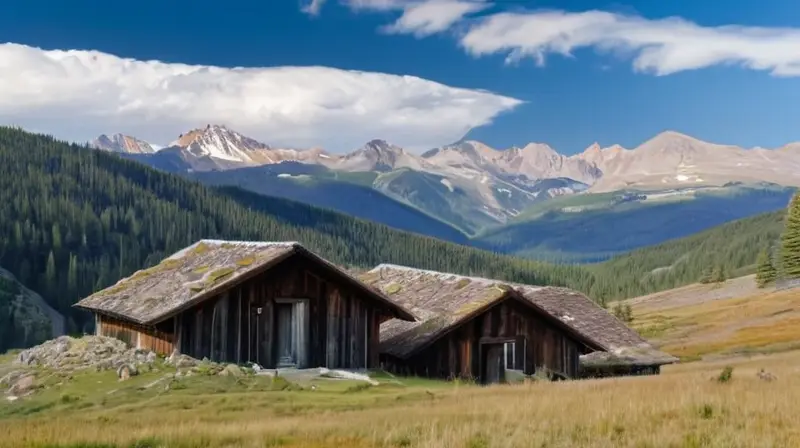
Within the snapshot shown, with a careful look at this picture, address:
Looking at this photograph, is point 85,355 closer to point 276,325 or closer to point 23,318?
point 276,325

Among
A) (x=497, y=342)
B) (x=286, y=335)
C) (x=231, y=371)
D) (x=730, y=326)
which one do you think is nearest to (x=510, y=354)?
(x=497, y=342)

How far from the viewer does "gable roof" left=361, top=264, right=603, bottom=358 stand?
3550cm

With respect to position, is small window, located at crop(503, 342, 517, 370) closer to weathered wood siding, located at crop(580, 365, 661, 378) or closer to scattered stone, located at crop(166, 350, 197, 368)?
weathered wood siding, located at crop(580, 365, 661, 378)

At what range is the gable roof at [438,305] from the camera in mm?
35500

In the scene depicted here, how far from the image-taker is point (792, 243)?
14538cm

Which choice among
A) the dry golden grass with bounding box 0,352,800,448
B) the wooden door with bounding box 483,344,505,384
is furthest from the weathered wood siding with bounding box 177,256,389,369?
the dry golden grass with bounding box 0,352,800,448

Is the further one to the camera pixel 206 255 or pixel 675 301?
pixel 675 301

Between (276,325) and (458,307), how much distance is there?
8.53 meters

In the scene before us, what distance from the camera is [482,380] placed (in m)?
36.8

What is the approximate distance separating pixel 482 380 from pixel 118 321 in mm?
14946

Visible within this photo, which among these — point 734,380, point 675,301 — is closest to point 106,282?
point 675,301

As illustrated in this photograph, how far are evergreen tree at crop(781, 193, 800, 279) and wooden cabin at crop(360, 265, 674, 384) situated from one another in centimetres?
11018

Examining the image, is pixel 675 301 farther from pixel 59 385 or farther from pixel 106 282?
pixel 59 385

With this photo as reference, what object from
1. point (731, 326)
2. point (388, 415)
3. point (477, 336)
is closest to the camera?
point (388, 415)
